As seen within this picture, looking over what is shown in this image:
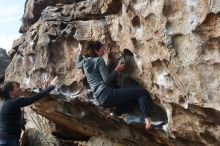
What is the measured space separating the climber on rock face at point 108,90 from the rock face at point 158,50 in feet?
0.87

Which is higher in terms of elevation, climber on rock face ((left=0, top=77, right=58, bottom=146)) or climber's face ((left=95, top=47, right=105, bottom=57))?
climber's face ((left=95, top=47, right=105, bottom=57))

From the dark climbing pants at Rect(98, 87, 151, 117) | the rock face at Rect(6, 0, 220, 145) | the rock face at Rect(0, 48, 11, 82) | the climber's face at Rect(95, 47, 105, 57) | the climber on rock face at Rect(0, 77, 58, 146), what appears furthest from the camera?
the rock face at Rect(0, 48, 11, 82)

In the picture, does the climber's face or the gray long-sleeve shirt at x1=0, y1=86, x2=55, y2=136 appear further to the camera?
→ the climber's face

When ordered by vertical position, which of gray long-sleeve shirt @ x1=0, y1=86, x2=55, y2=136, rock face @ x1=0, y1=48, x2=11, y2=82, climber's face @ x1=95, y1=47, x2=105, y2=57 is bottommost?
gray long-sleeve shirt @ x1=0, y1=86, x2=55, y2=136

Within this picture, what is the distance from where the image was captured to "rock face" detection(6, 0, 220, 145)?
7.42 m

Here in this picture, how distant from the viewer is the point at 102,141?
39.5 feet

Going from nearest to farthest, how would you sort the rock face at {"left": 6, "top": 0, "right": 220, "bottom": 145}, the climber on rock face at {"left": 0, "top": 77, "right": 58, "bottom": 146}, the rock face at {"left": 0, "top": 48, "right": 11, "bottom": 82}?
the rock face at {"left": 6, "top": 0, "right": 220, "bottom": 145} < the climber on rock face at {"left": 0, "top": 77, "right": 58, "bottom": 146} < the rock face at {"left": 0, "top": 48, "right": 11, "bottom": 82}

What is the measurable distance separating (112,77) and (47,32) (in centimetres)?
302

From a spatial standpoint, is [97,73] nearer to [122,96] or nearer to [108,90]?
[108,90]

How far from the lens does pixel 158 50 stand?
8188mm

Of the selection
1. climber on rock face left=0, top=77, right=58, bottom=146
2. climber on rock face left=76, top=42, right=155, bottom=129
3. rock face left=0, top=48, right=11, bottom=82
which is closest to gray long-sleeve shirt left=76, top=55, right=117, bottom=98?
climber on rock face left=76, top=42, right=155, bottom=129

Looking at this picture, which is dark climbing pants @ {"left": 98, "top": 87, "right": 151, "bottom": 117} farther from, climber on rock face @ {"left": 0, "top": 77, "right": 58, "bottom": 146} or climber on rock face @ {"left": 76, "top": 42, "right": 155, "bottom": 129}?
climber on rock face @ {"left": 0, "top": 77, "right": 58, "bottom": 146}

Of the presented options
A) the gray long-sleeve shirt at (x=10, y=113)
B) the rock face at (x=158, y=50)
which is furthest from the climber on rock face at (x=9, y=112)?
the rock face at (x=158, y=50)

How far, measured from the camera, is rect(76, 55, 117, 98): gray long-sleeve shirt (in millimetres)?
9133
